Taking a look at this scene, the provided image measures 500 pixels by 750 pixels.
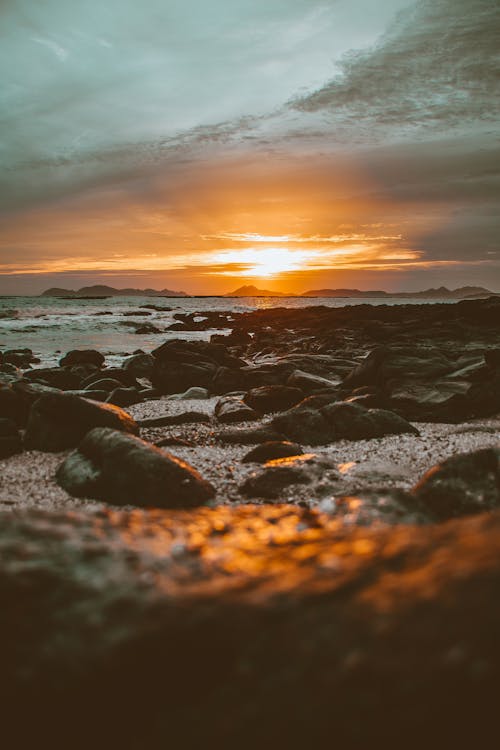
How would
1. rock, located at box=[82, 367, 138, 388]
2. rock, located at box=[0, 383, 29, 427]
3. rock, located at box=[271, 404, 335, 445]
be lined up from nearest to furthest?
1. rock, located at box=[271, 404, 335, 445]
2. rock, located at box=[0, 383, 29, 427]
3. rock, located at box=[82, 367, 138, 388]

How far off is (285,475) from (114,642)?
8.82ft

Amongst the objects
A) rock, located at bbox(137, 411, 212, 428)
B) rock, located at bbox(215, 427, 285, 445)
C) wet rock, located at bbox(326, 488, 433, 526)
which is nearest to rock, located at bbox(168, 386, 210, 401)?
rock, located at bbox(137, 411, 212, 428)

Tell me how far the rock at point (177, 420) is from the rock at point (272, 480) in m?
2.51

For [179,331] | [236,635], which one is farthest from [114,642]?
[179,331]

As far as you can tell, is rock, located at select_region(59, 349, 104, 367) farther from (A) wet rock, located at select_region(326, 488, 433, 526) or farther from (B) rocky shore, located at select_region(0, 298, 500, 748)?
(B) rocky shore, located at select_region(0, 298, 500, 748)

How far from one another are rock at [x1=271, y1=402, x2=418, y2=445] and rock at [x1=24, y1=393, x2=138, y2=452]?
1.79 m

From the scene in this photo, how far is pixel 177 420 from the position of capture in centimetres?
612

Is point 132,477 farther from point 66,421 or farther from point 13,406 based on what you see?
point 13,406

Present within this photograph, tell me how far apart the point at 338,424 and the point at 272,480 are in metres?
1.84

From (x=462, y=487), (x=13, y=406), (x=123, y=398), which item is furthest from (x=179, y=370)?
(x=462, y=487)

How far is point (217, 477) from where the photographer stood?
12.9 feet

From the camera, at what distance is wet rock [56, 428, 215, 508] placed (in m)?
3.29

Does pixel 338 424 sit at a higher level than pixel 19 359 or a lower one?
lower

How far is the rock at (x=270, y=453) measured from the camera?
433 cm
